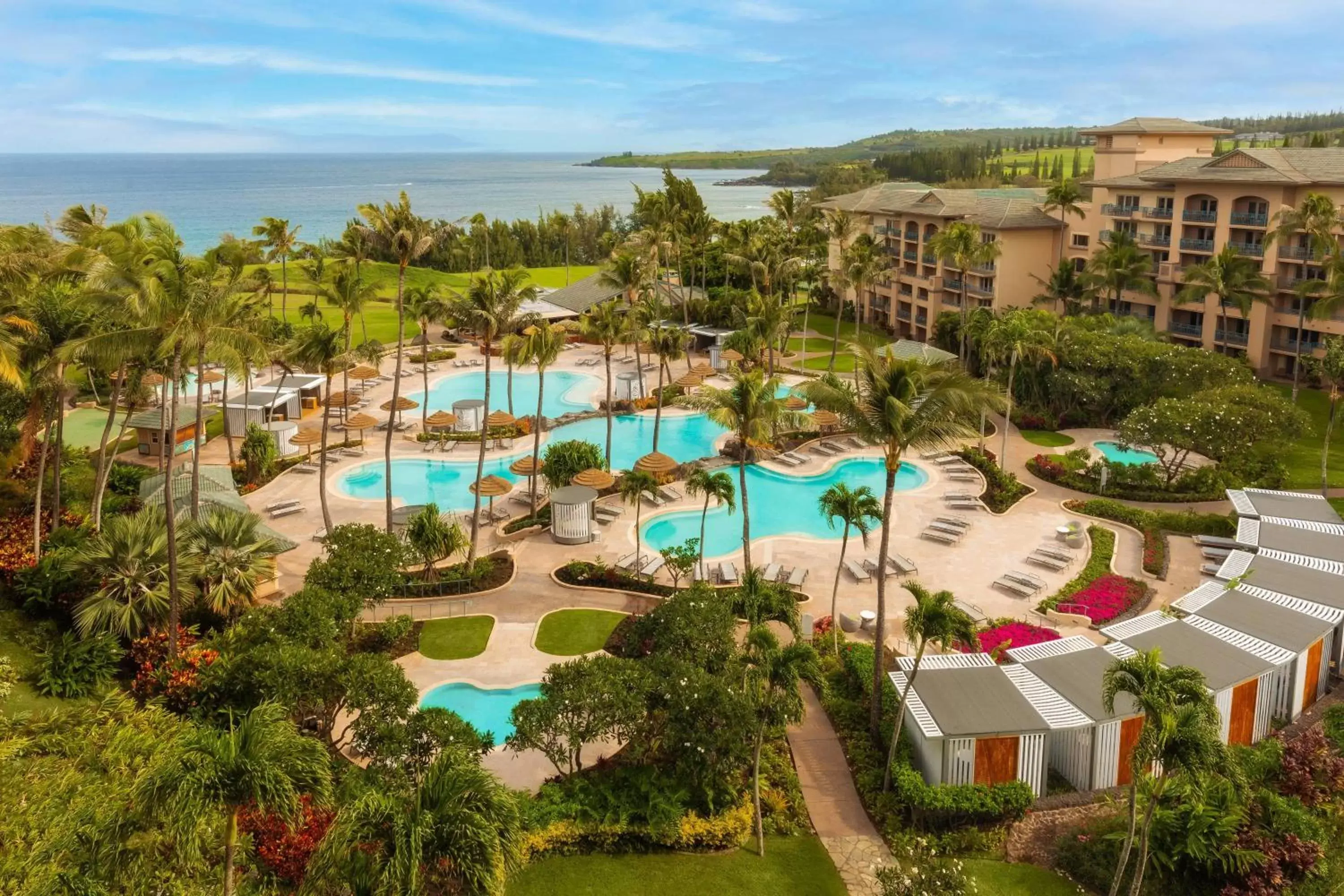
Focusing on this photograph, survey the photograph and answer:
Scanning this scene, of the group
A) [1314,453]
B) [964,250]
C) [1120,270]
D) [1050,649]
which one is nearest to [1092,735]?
[1050,649]

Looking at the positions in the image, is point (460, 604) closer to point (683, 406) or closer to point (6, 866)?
point (6, 866)

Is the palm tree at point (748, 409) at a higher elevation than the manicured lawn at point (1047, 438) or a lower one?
higher

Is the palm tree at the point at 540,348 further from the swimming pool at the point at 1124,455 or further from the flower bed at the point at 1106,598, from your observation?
the swimming pool at the point at 1124,455

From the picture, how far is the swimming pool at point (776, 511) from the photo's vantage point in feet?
104

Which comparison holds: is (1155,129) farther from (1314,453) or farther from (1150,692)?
(1150,692)

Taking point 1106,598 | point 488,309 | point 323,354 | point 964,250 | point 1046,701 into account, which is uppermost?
point 964,250

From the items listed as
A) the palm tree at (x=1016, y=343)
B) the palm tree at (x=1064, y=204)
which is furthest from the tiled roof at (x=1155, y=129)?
the palm tree at (x=1016, y=343)

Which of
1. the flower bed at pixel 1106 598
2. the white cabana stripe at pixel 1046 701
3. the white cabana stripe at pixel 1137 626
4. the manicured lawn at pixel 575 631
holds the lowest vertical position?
the manicured lawn at pixel 575 631

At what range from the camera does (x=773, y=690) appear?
16.7 meters

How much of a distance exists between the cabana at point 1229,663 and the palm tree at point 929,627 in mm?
4997

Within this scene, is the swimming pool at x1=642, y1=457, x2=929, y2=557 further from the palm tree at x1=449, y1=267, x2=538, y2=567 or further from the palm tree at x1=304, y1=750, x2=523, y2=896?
the palm tree at x1=304, y1=750, x2=523, y2=896

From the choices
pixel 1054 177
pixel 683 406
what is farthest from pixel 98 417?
pixel 1054 177

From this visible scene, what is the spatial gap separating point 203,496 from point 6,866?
18.1 meters

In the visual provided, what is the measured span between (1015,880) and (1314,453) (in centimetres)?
2932
